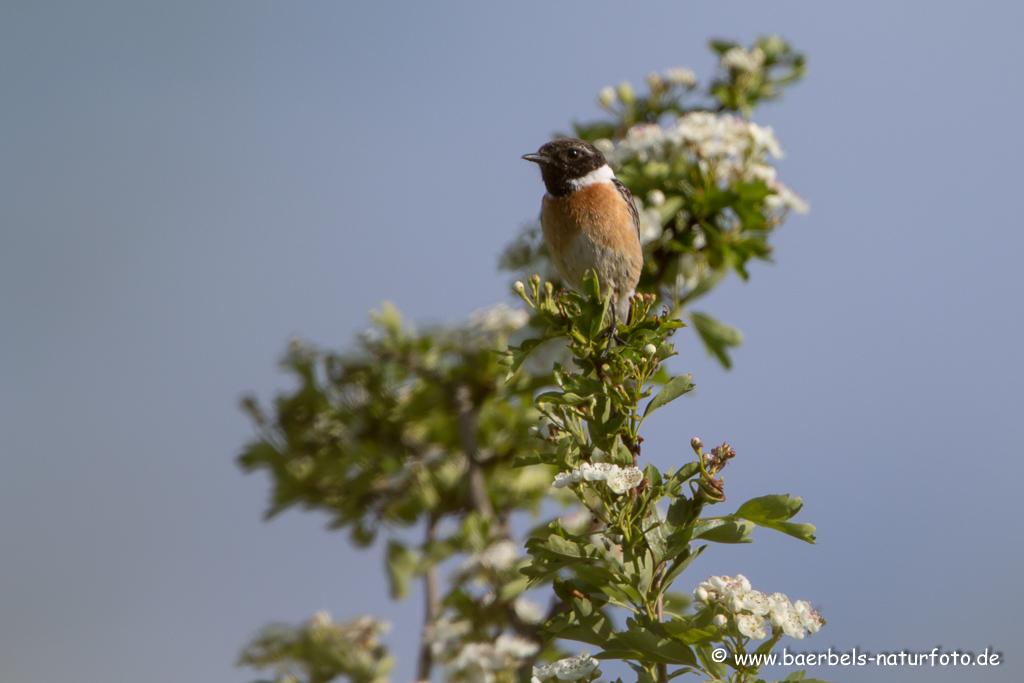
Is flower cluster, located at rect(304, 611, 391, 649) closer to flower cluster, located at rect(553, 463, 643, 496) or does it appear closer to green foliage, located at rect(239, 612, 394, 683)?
green foliage, located at rect(239, 612, 394, 683)

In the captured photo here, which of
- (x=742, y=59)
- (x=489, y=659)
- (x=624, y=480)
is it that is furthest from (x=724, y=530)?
(x=742, y=59)

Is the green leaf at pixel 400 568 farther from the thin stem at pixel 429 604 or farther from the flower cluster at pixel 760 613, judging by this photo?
the flower cluster at pixel 760 613

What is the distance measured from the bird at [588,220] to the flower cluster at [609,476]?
1323mm

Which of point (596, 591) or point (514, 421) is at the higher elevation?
point (514, 421)

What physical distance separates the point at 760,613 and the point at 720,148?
2327mm

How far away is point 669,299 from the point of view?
4070 millimetres

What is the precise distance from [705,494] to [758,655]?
41cm

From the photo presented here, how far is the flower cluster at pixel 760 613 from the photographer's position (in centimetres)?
206

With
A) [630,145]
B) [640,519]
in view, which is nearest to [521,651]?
[640,519]

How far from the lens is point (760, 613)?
2070 millimetres

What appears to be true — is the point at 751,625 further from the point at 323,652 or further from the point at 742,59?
the point at 742,59

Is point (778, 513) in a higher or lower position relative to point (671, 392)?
lower

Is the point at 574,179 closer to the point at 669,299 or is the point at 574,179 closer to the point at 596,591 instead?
the point at 669,299

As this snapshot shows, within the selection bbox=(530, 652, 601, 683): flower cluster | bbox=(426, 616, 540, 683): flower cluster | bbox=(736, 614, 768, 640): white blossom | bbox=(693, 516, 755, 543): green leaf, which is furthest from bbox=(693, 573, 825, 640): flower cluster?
bbox=(426, 616, 540, 683): flower cluster
